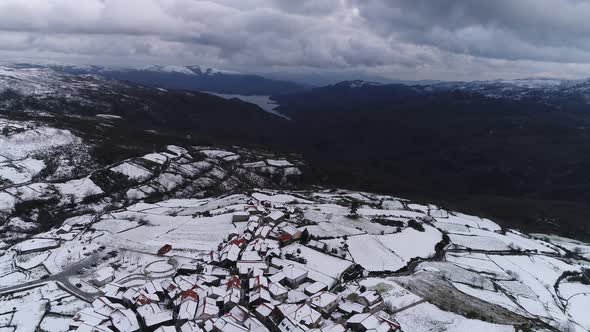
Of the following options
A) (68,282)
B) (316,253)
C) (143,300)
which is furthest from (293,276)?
(68,282)

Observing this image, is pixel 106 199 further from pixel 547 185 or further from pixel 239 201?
pixel 547 185

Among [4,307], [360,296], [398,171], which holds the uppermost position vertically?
[360,296]

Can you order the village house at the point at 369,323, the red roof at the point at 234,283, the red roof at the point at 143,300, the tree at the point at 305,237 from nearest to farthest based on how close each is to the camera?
the village house at the point at 369,323, the red roof at the point at 143,300, the red roof at the point at 234,283, the tree at the point at 305,237

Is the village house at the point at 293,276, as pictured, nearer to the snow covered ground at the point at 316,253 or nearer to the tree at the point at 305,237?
the snow covered ground at the point at 316,253

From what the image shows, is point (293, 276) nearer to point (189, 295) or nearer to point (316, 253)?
point (316, 253)

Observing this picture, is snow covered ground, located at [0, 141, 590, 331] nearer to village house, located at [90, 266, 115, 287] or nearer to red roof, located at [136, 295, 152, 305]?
village house, located at [90, 266, 115, 287]

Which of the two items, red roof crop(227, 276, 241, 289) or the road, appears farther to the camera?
the road

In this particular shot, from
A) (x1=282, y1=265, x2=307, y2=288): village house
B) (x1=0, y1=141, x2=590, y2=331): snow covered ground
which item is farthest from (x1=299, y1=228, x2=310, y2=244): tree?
(x1=282, y1=265, x2=307, y2=288): village house

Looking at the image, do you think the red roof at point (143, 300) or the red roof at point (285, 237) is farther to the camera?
the red roof at point (285, 237)

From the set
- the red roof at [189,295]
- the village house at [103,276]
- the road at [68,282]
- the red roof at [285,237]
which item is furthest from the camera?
the red roof at [285,237]

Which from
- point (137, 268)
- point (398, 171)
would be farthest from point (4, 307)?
point (398, 171)

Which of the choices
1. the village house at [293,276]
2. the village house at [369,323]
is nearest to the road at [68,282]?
the village house at [293,276]
